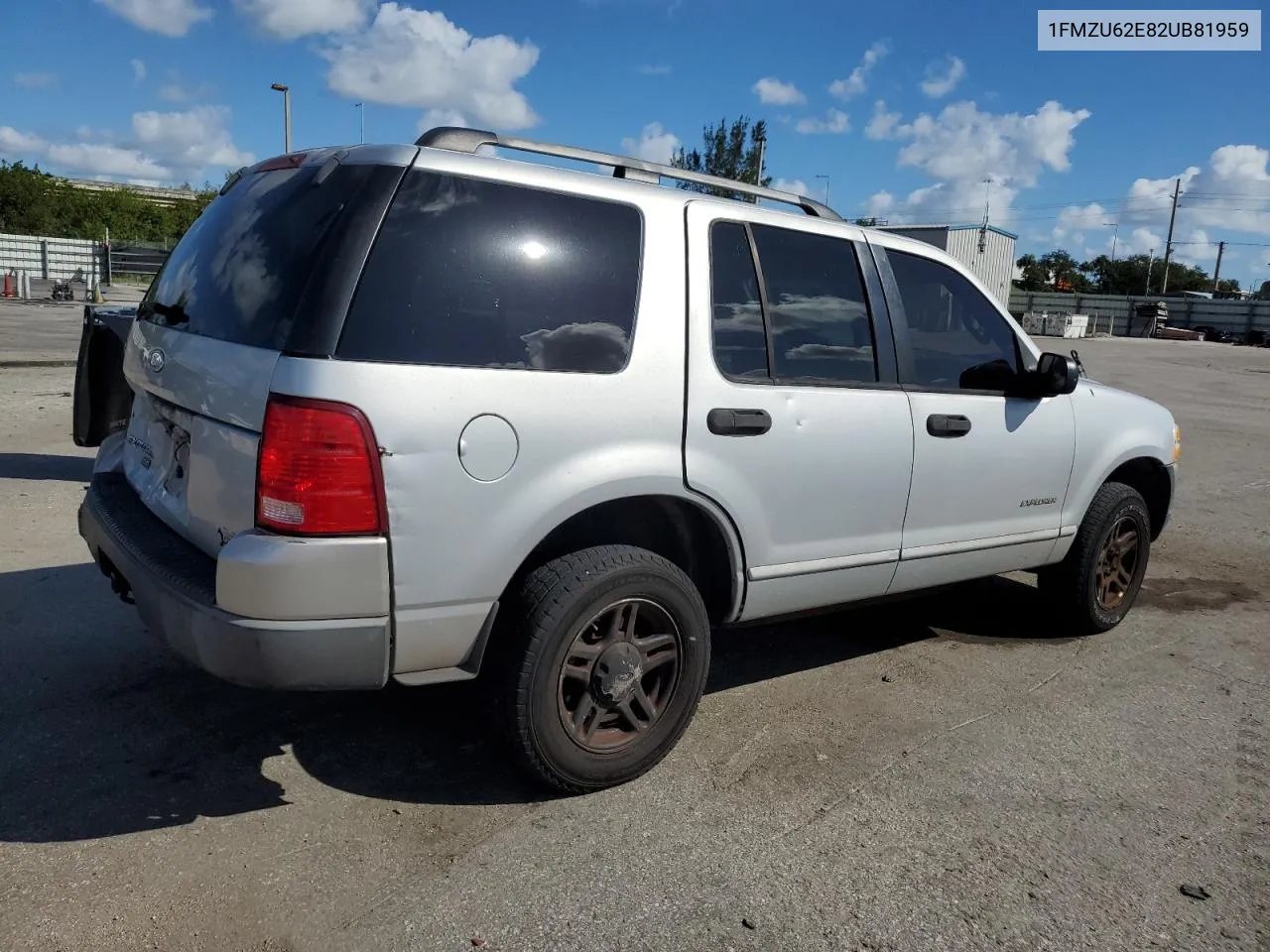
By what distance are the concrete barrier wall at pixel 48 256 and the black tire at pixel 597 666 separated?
38.3 metres

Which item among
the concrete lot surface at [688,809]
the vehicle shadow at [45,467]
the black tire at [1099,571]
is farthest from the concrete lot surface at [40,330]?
the black tire at [1099,571]

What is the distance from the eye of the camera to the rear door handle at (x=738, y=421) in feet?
11.0

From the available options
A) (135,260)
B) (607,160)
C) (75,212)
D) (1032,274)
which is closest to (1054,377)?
(607,160)

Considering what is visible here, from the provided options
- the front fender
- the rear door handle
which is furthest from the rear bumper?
the front fender

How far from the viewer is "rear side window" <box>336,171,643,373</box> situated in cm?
278

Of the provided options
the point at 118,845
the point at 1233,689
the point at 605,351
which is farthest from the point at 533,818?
the point at 1233,689

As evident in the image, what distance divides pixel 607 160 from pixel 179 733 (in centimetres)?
251

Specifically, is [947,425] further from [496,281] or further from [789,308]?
[496,281]

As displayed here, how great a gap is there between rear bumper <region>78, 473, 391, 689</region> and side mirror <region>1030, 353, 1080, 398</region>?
10.1ft

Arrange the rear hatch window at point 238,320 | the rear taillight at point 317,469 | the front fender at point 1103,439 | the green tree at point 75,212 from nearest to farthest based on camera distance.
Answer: the rear taillight at point 317,469
the rear hatch window at point 238,320
the front fender at point 1103,439
the green tree at point 75,212

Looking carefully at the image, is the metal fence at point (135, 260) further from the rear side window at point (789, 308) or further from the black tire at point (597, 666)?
the black tire at point (597, 666)

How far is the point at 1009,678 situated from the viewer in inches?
179

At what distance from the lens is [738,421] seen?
3420 millimetres

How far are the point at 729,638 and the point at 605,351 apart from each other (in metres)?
2.21
